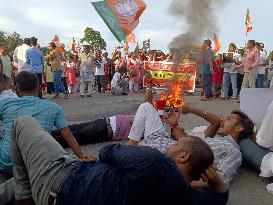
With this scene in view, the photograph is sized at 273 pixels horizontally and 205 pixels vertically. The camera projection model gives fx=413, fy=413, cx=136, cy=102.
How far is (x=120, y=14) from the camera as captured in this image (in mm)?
10859

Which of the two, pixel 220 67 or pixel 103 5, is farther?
pixel 220 67

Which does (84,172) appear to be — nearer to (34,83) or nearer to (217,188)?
(217,188)

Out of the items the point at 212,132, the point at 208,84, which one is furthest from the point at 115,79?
the point at 212,132

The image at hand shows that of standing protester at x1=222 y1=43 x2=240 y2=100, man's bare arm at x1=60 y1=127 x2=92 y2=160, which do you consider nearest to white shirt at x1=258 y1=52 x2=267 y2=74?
standing protester at x1=222 y1=43 x2=240 y2=100

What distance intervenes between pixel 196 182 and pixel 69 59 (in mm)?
16026

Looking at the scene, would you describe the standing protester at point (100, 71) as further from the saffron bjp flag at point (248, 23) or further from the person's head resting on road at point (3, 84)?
the person's head resting on road at point (3, 84)

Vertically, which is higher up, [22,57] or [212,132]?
[22,57]

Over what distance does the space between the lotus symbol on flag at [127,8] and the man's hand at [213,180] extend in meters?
8.02

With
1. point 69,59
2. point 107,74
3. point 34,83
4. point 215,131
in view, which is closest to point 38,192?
point 34,83

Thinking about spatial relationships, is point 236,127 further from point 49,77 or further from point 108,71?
point 108,71

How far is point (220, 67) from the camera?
13945 mm

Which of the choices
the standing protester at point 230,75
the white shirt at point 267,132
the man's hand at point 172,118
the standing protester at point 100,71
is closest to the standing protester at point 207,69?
the standing protester at point 230,75

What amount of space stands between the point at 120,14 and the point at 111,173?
8.89 meters

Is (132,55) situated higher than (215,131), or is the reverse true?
(132,55)
